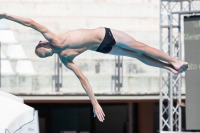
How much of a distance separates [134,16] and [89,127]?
10.3 feet

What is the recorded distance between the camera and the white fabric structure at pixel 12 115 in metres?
7.66

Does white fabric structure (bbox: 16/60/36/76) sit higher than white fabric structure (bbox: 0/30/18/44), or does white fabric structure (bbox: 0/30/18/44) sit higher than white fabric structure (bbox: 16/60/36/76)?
white fabric structure (bbox: 0/30/18/44)

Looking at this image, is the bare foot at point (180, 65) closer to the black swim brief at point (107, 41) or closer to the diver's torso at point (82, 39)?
the black swim brief at point (107, 41)

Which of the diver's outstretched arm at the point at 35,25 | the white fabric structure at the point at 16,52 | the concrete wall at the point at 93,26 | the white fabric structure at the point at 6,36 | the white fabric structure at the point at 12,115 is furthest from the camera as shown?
the white fabric structure at the point at 6,36

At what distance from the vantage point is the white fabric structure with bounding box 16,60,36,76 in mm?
13109

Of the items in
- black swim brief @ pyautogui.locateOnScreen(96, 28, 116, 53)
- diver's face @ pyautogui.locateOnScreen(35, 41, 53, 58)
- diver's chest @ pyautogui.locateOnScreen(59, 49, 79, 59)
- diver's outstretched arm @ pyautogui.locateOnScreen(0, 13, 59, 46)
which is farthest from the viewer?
diver's chest @ pyautogui.locateOnScreen(59, 49, 79, 59)

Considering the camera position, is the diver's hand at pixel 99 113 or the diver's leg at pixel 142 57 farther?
the diver's leg at pixel 142 57

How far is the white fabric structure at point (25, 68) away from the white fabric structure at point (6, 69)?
160mm

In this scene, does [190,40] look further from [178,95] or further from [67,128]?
[67,128]

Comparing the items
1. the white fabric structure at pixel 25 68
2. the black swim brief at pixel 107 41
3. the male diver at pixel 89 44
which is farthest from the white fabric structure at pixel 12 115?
the white fabric structure at pixel 25 68

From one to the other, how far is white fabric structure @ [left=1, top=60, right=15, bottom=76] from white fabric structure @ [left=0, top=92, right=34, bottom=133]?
14.5ft

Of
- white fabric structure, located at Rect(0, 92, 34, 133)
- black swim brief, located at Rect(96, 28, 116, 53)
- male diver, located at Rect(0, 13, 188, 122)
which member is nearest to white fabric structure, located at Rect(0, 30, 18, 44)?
white fabric structure, located at Rect(0, 92, 34, 133)

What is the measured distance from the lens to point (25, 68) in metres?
13.3

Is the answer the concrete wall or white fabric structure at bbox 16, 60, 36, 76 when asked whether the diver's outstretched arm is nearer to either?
the concrete wall
